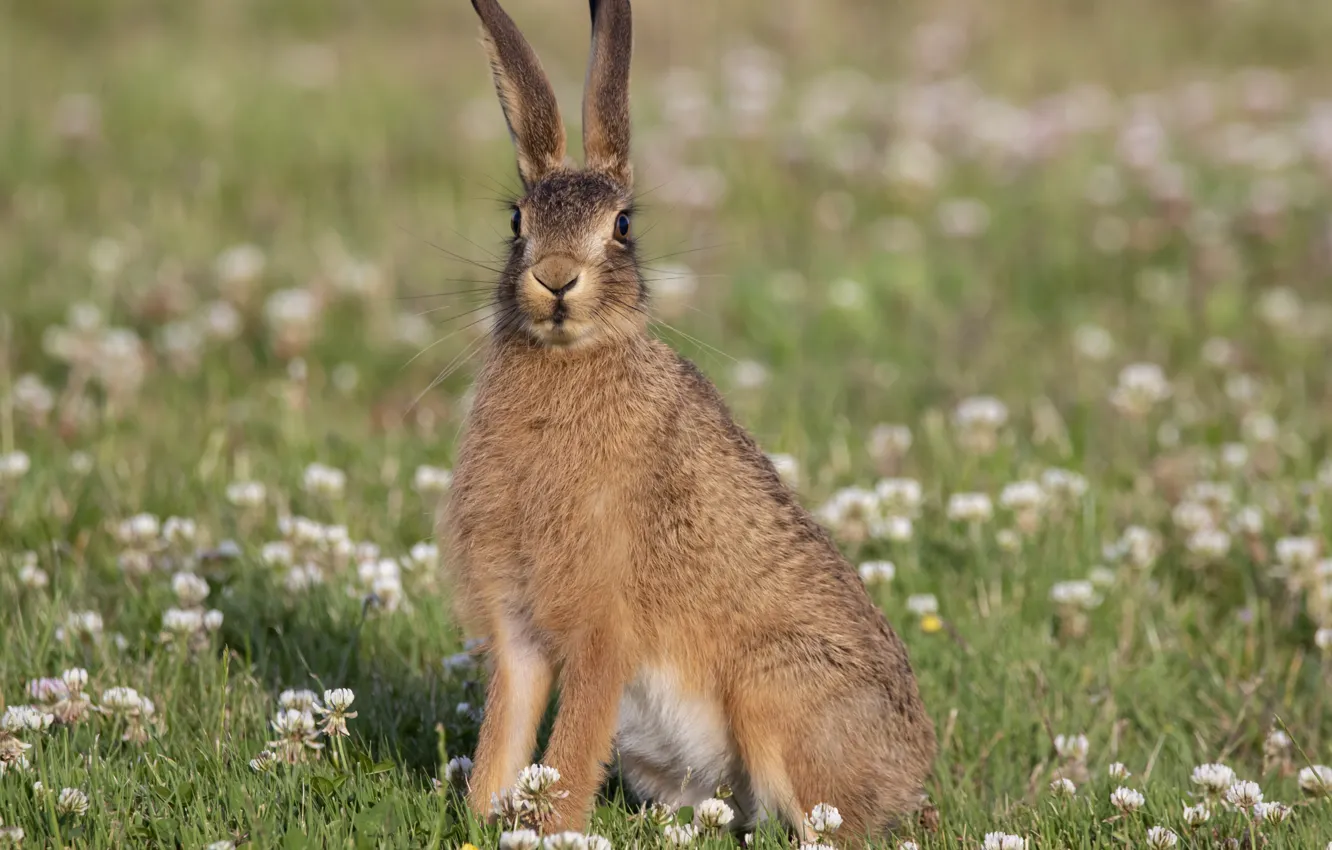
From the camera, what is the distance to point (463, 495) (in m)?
4.27

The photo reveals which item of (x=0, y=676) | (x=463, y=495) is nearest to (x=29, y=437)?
(x=0, y=676)

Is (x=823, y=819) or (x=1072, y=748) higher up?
(x=823, y=819)

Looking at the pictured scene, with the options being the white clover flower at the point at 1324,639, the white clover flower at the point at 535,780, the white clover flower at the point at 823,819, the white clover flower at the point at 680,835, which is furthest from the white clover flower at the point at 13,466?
the white clover flower at the point at 1324,639

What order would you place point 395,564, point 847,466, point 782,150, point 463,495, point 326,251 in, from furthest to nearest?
point 782,150
point 326,251
point 847,466
point 395,564
point 463,495

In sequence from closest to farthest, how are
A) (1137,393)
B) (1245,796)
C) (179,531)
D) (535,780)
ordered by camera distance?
(535,780) < (1245,796) < (179,531) < (1137,393)

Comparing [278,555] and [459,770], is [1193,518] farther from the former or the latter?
[278,555]

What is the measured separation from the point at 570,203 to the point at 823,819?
5.61ft

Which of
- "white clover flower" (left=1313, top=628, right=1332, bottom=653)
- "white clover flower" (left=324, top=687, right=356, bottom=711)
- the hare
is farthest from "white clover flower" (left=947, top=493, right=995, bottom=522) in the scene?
"white clover flower" (left=324, top=687, right=356, bottom=711)

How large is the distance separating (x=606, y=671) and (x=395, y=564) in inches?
66.4

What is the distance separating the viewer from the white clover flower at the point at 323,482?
20.1ft

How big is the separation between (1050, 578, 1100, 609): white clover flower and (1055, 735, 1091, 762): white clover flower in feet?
2.72

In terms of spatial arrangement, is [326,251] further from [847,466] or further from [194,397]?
[847,466]

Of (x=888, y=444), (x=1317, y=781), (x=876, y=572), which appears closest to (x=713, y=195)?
(x=888, y=444)

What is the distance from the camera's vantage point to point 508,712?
4117mm
